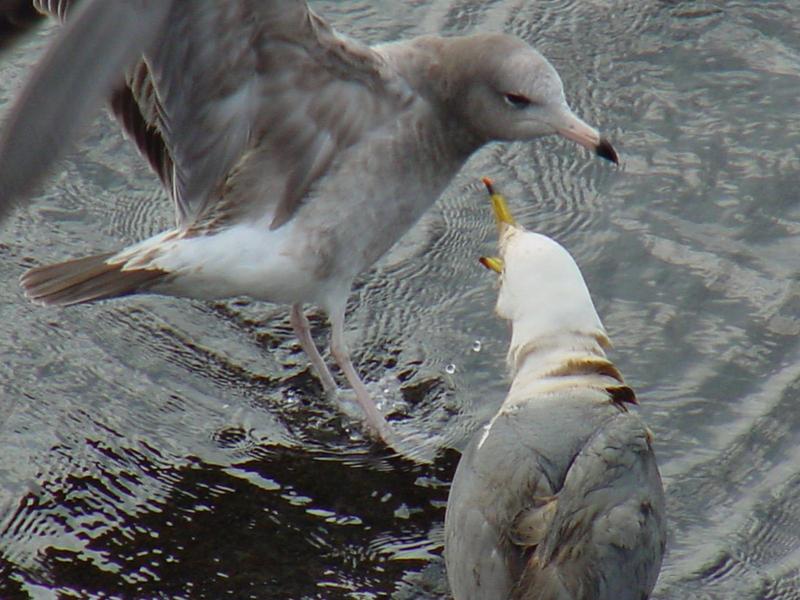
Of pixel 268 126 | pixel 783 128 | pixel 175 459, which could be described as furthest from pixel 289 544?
pixel 783 128

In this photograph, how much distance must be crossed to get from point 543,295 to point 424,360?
3.36 feet

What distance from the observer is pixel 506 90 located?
266 inches

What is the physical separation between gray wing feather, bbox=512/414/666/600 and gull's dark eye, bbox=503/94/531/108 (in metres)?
1.75

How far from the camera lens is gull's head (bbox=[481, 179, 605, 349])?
618 centimetres

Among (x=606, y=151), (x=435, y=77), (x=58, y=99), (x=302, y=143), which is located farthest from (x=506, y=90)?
(x=58, y=99)

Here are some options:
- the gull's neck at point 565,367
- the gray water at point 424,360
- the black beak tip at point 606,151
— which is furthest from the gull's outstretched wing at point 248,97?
the gull's neck at point 565,367

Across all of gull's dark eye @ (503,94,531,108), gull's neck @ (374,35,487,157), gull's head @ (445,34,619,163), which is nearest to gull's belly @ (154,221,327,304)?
gull's neck @ (374,35,487,157)

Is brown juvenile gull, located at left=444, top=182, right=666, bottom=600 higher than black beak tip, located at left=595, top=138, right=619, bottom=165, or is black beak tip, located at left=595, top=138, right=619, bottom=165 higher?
black beak tip, located at left=595, top=138, right=619, bottom=165

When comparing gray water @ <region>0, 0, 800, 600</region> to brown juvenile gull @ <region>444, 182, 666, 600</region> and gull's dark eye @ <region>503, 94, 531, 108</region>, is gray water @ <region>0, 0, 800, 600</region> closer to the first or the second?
brown juvenile gull @ <region>444, 182, 666, 600</region>

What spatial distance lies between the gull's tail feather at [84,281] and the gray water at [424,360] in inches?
16.5

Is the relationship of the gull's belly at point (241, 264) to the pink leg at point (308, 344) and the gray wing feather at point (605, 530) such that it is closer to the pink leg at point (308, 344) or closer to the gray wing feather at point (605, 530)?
the pink leg at point (308, 344)

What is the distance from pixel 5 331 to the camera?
6.98 metres

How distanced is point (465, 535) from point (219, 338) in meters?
2.05

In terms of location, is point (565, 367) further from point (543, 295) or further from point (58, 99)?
point (58, 99)
